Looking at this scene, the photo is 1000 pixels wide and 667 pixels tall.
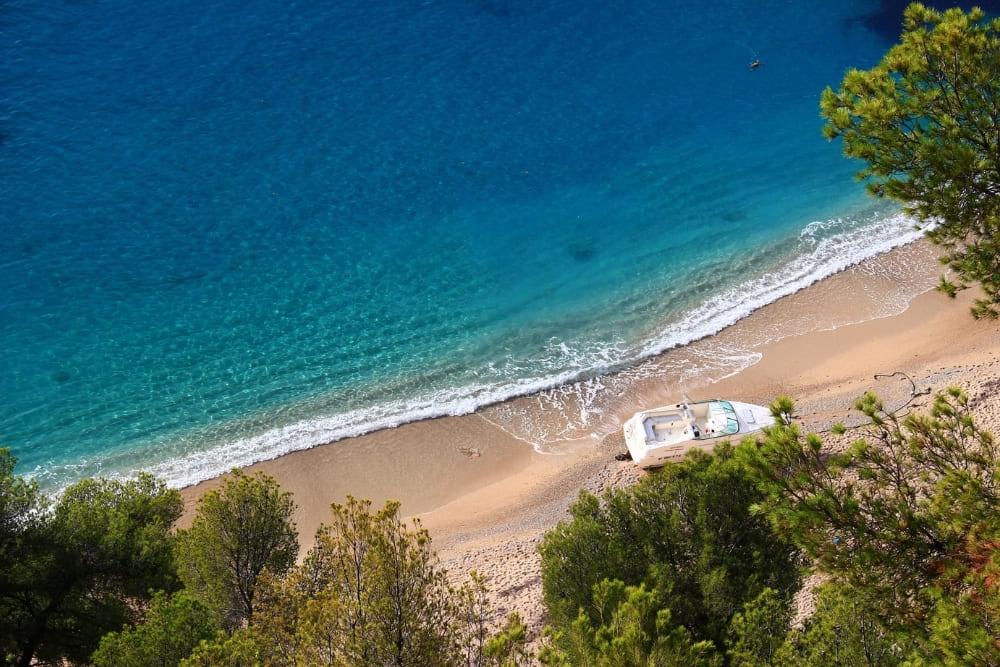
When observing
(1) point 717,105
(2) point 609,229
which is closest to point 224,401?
(2) point 609,229

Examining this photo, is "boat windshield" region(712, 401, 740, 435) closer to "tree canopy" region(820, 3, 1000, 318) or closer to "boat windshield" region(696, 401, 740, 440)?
"boat windshield" region(696, 401, 740, 440)

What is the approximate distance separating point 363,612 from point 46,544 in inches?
371

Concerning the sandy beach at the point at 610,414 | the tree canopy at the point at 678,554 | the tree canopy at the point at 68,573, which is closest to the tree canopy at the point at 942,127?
the tree canopy at the point at 678,554

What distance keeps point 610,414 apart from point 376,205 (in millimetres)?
15492

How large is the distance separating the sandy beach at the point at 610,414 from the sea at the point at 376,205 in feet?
3.18

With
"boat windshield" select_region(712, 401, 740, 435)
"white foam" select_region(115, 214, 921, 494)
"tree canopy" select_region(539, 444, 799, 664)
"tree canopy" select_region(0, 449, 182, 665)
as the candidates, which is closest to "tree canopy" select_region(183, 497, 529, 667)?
"tree canopy" select_region(539, 444, 799, 664)

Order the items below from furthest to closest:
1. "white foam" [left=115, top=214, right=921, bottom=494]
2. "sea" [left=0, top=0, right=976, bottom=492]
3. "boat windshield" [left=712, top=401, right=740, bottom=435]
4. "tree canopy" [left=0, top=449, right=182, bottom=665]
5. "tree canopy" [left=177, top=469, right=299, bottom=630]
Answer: "sea" [left=0, top=0, right=976, bottom=492], "white foam" [left=115, top=214, right=921, bottom=494], "boat windshield" [left=712, top=401, right=740, bottom=435], "tree canopy" [left=177, top=469, right=299, bottom=630], "tree canopy" [left=0, top=449, right=182, bottom=665]

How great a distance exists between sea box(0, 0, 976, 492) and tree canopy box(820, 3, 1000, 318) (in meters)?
17.3

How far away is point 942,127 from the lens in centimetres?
1329

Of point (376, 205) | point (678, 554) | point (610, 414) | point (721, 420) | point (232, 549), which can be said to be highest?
point (376, 205)

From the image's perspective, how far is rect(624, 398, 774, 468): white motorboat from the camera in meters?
24.8

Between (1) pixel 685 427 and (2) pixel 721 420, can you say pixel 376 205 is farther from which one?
(2) pixel 721 420

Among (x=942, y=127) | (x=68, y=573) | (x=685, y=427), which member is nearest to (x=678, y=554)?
(x=685, y=427)

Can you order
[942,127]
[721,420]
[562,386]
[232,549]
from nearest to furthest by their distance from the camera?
1. [942,127]
2. [232,549]
3. [721,420]
4. [562,386]
